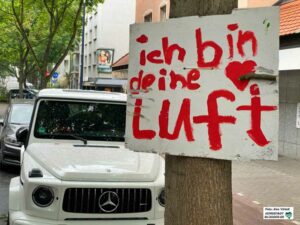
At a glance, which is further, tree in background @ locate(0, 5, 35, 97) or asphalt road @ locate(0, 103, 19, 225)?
tree in background @ locate(0, 5, 35, 97)

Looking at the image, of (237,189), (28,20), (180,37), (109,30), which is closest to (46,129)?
(180,37)

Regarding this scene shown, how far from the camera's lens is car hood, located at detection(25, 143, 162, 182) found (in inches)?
182

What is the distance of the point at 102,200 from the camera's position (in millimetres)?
4613

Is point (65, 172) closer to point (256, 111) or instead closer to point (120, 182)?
point (120, 182)

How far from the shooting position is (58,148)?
217 inches

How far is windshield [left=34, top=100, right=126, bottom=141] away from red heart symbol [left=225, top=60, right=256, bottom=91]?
147 inches

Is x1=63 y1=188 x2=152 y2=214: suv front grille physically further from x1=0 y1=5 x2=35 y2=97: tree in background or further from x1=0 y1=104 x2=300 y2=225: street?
x1=0 y1=5 x2=35 y2=97: tree in background

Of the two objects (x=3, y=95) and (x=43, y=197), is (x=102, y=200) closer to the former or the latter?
(x=43, y=197)

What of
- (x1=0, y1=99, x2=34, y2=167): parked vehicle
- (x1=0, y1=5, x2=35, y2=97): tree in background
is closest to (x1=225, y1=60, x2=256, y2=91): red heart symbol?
(x1=0, y1=99, x2=34, y2=167): parked vehicle

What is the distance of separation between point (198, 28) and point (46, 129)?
153 inches

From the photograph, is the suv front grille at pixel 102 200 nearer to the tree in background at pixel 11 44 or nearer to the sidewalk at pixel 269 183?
the sidewalk at pixel 269 183

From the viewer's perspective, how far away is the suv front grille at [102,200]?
4.58m

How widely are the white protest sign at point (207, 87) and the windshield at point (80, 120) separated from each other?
3478 millimetres

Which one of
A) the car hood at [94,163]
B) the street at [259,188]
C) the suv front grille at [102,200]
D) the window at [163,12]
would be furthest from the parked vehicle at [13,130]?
the window at [163,12]
